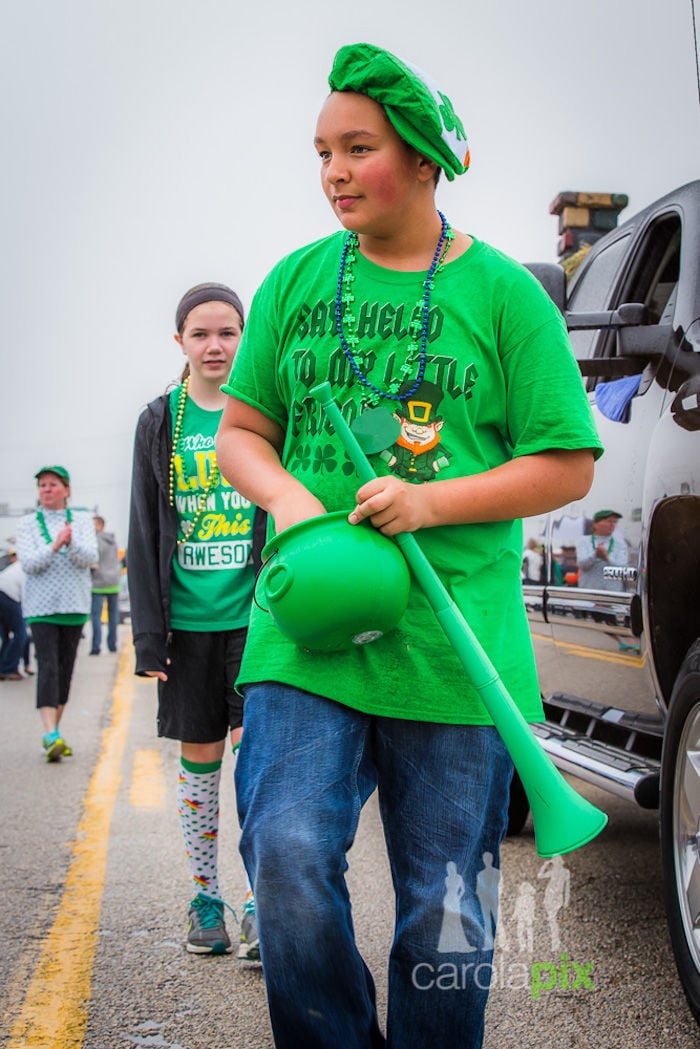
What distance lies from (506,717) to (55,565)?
623 centimetres

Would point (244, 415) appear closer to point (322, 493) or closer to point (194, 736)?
point (322, 493)

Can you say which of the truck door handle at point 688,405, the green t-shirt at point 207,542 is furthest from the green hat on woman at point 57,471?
the truck door handle at point 688,405

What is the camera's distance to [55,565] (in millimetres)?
7848

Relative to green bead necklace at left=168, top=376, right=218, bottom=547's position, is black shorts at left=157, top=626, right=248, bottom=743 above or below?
below

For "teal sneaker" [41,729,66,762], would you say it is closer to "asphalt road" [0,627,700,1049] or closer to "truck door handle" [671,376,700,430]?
"asphalt road" [0,627,700,1049]

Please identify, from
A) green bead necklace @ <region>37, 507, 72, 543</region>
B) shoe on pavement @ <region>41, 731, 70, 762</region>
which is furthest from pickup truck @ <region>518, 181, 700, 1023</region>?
green bead necklace @ <region>37, 507, 72, 543</region>

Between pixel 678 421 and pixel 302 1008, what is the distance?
2010 mm

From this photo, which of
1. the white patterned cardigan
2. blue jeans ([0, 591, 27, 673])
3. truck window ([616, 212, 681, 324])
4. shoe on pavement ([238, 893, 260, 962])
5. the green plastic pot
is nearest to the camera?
the green plastic pot

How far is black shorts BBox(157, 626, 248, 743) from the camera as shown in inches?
147

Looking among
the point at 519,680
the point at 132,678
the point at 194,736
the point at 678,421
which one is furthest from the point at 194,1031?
Result: the point at 132,678

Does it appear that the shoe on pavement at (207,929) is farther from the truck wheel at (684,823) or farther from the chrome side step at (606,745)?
the truck wheel at (684,823)

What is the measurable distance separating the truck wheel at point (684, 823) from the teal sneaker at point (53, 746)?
454cm

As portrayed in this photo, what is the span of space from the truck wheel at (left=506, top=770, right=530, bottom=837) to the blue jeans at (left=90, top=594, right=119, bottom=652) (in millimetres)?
10736

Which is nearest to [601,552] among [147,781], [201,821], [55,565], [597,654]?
[597,654]
